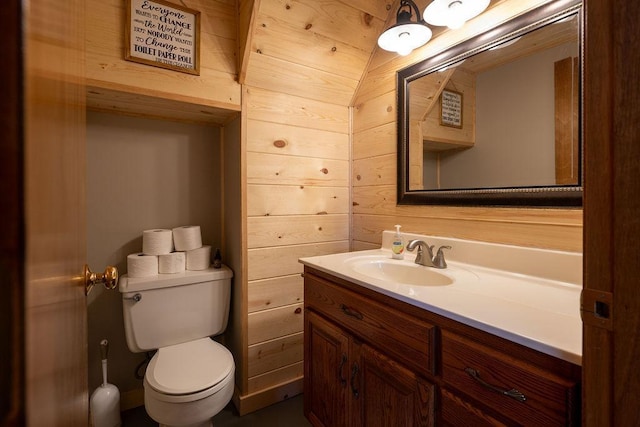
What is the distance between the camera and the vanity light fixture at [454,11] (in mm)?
1229

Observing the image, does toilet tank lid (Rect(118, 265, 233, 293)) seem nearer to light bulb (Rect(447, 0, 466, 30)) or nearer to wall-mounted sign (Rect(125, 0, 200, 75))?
wall-mounted sign (Rect(125, 0, 200, 75))

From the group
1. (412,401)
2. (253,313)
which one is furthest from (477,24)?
(253,313)

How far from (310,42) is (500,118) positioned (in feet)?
3.47

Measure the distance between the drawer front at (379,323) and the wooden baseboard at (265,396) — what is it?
2.43 feet

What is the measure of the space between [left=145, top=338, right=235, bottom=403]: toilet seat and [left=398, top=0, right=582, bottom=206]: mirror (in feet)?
4.09

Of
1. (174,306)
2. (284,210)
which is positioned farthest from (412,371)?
(174,306)

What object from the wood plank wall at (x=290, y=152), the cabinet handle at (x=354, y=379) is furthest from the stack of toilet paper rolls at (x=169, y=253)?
the cabinet handle at (x=354, y=379)

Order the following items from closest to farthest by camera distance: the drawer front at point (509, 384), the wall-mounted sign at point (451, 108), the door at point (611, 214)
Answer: the door at point (611, 214) → the drawer front at point (509, 384) → the wall-mounted sign at point (451, 108)

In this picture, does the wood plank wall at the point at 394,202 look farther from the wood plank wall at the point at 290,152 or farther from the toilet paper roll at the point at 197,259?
the toilet paper roll at the point at 197,259

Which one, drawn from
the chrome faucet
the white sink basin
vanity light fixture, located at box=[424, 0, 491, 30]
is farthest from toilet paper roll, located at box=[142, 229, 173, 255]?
vanity light fixture, located at box=[424, 0, 491, 30]

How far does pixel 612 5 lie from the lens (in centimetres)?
39

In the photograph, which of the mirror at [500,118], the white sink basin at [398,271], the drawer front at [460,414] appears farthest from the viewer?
the white sink basin at [398,271]

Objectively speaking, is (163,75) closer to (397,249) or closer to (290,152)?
(290,152)

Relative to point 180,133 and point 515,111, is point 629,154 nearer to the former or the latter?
point 515,111
